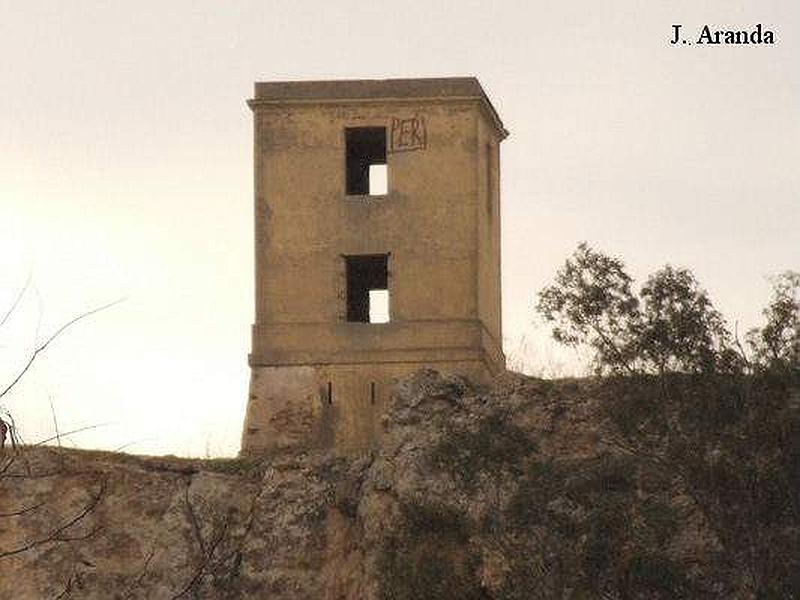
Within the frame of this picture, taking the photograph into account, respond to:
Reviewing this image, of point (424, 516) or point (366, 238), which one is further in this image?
point (366, 238)

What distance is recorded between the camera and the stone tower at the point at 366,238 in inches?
1020

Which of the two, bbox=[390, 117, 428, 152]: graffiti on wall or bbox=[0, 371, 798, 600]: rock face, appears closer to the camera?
bbox=[0, 371, 798, 600]: rock face

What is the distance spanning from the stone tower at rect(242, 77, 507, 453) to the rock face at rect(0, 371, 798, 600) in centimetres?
152

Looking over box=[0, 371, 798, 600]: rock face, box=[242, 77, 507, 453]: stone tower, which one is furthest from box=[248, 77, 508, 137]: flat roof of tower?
box=[0, 371, 798, 600]: rock face

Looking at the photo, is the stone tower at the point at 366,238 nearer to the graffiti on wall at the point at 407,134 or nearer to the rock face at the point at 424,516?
the graffiti on wall at the point at 407,134

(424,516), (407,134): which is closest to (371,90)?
(407,134)

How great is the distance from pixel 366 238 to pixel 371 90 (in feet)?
5.78

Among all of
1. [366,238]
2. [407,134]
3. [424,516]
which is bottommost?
[424,516]

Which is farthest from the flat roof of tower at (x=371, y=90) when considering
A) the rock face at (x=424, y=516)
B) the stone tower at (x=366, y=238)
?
the rock face at (x=424, y=516)

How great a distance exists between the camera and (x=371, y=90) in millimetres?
26219

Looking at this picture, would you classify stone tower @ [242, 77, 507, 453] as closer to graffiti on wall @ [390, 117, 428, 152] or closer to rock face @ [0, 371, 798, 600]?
graffiti on wall @ [390, 117, 428, 152]

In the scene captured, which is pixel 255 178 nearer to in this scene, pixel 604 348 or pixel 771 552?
pixel 604 348

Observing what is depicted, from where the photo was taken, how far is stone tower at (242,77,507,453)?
2591cm

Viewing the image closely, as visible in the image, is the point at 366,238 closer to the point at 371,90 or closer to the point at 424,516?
the point at 371,90
